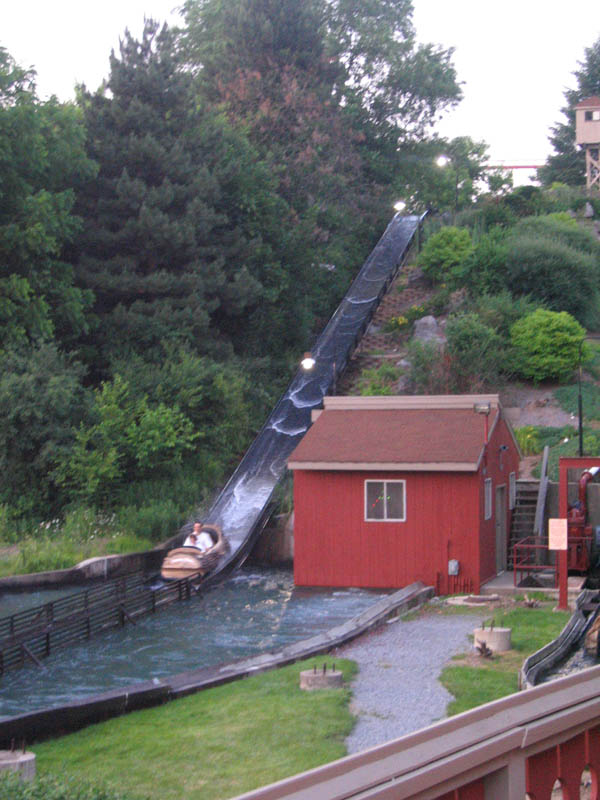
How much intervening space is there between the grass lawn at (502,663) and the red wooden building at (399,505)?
11.6ft

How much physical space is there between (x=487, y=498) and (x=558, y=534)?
490 cm

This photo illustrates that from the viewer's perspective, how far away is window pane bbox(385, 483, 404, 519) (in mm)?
21234

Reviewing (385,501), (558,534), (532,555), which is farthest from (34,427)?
(558,534)

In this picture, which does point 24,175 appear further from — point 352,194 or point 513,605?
point 513,605

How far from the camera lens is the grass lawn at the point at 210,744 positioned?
8516 mm

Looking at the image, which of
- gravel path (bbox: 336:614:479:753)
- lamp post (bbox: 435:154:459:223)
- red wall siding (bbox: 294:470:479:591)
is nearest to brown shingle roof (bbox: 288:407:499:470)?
red wall siding (bbox: 294:470:479:591)

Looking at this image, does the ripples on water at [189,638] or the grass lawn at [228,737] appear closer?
the grass lawn at [228,737]

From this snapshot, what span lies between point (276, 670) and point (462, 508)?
864 centimetres

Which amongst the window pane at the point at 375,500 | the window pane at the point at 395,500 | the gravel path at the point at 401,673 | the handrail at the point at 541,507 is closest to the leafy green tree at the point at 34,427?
Answer: the window pane at the point at 375,500

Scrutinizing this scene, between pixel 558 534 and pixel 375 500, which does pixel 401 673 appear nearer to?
pixel 558 534

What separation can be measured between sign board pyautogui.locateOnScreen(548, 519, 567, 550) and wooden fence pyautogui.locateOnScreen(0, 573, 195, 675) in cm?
785

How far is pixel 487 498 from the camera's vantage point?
2197 centimetres

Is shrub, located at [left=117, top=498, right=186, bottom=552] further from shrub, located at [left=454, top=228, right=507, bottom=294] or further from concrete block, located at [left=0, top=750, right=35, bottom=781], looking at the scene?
shrub, located at [left=454, top=228, right=507, bottom=294]

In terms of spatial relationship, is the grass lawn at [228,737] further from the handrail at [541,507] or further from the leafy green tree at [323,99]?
the leafy green tree at [323,99]
